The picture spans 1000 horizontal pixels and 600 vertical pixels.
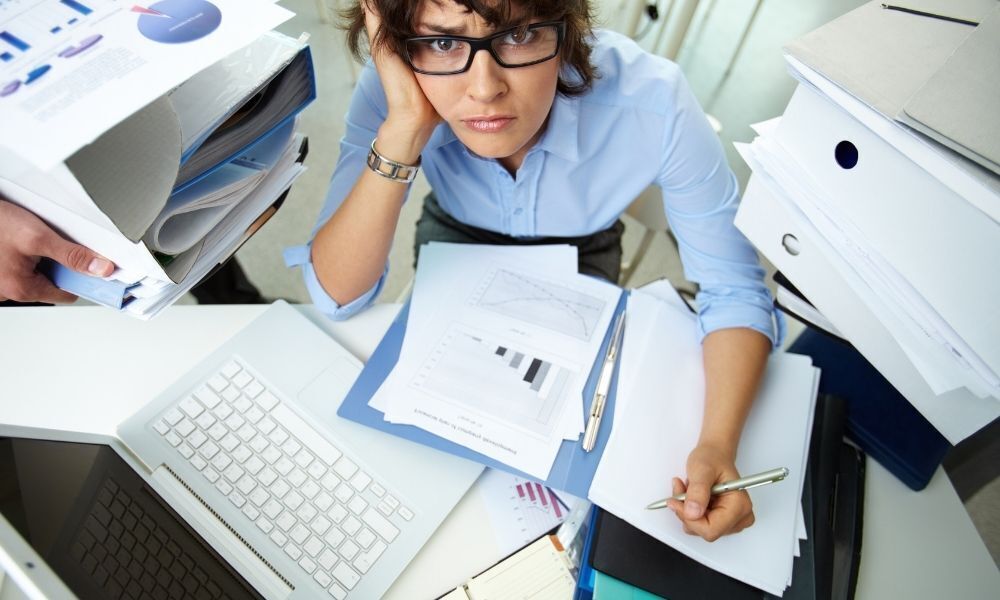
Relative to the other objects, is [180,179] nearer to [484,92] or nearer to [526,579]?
[484,92]

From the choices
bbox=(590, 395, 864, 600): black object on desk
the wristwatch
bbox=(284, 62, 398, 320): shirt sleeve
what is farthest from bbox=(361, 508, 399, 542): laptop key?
the wristwatch

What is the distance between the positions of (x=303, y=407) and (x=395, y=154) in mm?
414

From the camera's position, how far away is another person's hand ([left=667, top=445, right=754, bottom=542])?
A: 2.06 feet

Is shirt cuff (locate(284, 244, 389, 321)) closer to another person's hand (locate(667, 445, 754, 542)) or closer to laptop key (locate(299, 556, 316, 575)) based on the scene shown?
laptop key (locate(299, 556, 316, 575))

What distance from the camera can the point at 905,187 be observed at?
0.48m

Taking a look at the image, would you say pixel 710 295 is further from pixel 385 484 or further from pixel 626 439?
pixel 385 484

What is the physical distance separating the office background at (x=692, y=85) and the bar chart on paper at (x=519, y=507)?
1.22 m

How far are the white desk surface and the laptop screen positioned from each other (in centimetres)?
13

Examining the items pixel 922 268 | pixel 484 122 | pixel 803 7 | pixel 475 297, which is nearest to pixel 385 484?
pixel 475 297

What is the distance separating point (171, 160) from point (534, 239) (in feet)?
2.46

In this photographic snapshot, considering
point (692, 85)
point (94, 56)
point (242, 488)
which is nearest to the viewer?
point (94, 56)

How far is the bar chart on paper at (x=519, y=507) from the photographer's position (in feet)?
2.30

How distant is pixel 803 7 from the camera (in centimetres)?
296

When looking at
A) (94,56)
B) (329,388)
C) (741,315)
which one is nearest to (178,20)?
→ (94,56)
